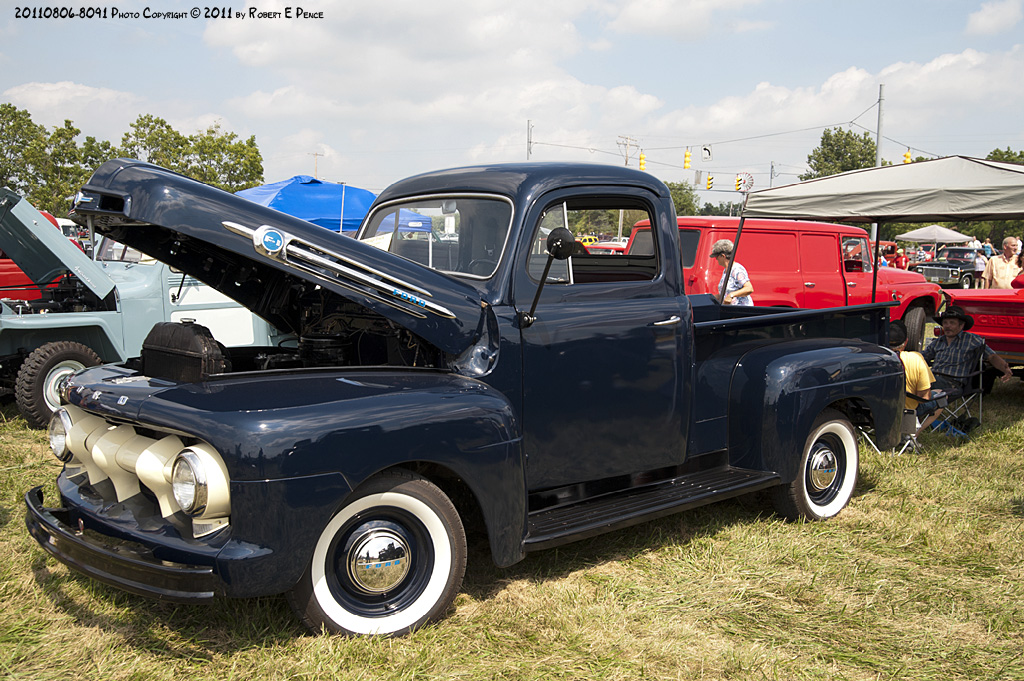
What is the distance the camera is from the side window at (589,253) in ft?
12.2

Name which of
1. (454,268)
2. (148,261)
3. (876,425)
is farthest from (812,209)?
(148,261)

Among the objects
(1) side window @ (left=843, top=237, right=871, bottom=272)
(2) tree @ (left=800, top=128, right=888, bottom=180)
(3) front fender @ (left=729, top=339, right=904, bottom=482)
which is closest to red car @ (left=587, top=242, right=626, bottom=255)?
(3) front fender @ (left=729, top=339, right=904, bottom=482)

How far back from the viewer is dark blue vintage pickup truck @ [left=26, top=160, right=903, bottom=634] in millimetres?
2771

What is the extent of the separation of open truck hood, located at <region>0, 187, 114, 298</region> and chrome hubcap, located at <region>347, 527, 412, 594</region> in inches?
208

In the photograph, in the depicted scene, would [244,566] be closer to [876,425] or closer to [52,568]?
[52,568]

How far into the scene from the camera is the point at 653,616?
3459 millimetres

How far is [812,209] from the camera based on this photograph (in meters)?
7.76

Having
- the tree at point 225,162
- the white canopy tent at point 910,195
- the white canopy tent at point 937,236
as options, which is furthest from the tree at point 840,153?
the white canopy tent at point 910,195

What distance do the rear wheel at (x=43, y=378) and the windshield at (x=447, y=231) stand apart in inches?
157

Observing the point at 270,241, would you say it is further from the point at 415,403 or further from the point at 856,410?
the point at 856,410

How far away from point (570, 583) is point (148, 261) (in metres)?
6.28

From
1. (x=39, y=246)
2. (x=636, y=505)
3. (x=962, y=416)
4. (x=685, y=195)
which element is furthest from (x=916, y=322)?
(x=685, y=195)

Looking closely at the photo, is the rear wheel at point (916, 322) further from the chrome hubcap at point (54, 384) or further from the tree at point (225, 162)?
the tree at point (225, 162)

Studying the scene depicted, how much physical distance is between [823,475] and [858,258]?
894cm
